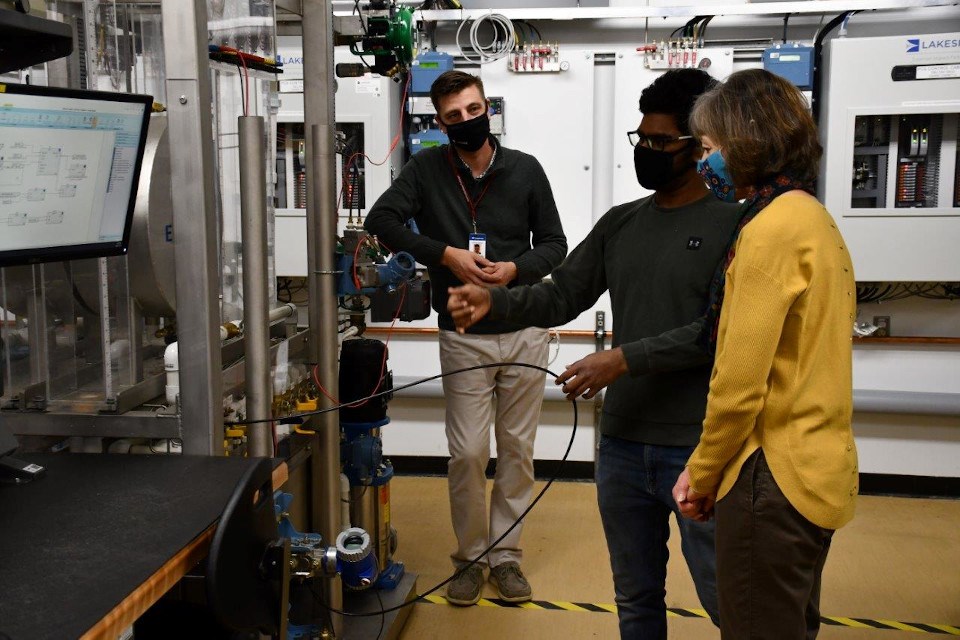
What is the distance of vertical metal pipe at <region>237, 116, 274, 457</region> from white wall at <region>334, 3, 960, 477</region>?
2069 millimetres

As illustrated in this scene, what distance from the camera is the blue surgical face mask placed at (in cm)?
160

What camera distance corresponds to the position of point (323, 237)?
230 cm

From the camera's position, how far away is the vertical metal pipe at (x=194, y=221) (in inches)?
63.9

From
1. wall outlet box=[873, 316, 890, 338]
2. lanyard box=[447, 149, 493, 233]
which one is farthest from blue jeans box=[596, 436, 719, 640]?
wall outlet box=[873, 316, 890, 338]

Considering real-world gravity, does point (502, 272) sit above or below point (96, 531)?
above

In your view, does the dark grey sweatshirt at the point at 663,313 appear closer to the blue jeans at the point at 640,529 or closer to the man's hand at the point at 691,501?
the blue jeans at the point at 640,529

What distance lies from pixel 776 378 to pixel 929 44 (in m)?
2.60

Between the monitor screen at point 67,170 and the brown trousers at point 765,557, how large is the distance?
47.3 inches

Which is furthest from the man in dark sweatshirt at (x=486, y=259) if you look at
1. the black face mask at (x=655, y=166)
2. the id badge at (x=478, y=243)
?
the black face mask at (x=655, y=166)

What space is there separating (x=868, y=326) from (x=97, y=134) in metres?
3.36

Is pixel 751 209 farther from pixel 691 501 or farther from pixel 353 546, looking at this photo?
pixel 353 546

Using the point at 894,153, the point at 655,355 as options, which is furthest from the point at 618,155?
the point at 655,355

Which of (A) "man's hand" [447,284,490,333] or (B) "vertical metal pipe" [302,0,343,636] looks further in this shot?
(B) "vertical metal pipe" [302,0,343,636]

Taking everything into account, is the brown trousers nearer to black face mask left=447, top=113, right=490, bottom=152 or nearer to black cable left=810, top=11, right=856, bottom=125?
black face mask left=447, top=113, right=490, bottom=152
